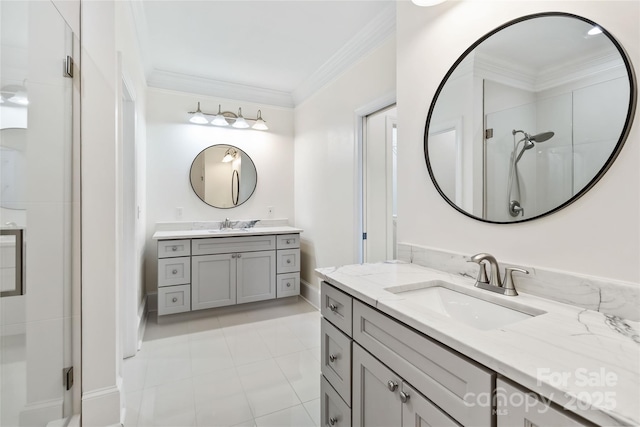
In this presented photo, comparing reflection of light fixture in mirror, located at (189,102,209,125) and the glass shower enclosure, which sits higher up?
reflection of light fixture in mirror, located at (189,102,209,125)

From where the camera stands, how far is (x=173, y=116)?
10.8 ft

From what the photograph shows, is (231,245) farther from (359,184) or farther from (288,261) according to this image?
(359,184)

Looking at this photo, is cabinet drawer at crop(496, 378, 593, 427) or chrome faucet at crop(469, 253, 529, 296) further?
chrome faucet at crop(469, 253, 529, 296)

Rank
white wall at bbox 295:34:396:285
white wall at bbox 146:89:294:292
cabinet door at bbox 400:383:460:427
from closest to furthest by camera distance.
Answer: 1. cabinet door at bbox 400:383:460:427
2. white wall at bbox 295:34:396:285
3. white wall at bbox 146:89:294:292

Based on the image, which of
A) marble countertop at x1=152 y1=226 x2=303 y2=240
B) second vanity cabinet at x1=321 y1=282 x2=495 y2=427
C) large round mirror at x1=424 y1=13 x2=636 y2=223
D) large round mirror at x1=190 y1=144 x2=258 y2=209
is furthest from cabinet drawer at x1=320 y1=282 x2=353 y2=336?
large round mirror at x1=190 y1=144 x2=258 y2=209

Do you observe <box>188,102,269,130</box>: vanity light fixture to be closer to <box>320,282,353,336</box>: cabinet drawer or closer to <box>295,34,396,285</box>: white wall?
<box>295,34,396,285</box>: white wall

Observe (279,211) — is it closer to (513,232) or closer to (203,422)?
(203,422)

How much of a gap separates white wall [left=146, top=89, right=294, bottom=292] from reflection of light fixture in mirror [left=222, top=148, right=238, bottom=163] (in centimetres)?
10

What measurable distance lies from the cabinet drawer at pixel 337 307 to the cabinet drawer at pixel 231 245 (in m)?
1.89

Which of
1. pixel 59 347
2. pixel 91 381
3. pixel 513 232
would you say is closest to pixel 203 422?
pixel 91 381

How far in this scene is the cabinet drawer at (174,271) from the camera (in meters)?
2.77

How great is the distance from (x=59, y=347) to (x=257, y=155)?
9.01 ft

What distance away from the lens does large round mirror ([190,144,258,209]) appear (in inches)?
136

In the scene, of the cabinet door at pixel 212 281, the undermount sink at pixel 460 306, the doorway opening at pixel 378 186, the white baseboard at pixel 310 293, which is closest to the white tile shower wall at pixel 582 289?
the undermount sink at pixel 460 306
